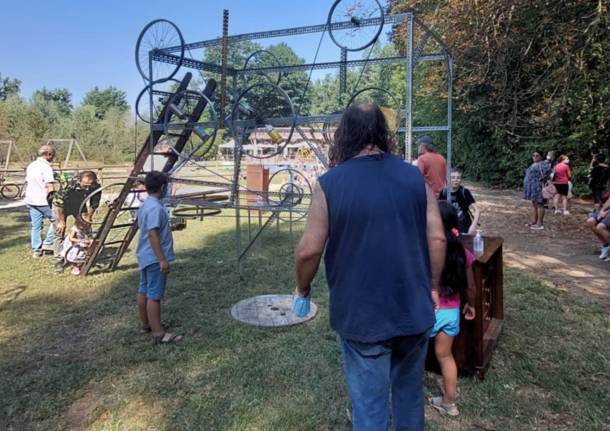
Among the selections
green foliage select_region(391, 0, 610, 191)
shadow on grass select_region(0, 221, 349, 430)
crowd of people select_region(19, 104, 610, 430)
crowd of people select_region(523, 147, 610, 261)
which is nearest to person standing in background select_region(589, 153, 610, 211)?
crowd of people select_region(523, 147, 610, 261)

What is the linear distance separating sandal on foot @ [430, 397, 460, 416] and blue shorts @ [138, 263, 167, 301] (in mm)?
2244

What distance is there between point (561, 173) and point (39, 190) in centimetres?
1043

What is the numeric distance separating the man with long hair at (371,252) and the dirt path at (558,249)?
3.86 metres

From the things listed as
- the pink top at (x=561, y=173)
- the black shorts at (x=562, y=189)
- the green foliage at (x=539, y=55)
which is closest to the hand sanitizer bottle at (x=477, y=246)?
the green foliage at (x=539, y=55)

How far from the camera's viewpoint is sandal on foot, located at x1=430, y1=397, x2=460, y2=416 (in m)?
2.69

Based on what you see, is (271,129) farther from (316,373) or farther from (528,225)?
(528,225)

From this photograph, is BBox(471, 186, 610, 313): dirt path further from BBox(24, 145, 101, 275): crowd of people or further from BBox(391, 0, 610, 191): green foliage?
BBox(24, 145, 101, 275): crowd of people

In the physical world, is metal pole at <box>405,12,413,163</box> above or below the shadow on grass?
above

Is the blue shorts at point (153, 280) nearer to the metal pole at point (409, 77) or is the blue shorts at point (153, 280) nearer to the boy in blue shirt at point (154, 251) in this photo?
the boy in blue shirt at point (154, 251)

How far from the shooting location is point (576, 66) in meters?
7.83

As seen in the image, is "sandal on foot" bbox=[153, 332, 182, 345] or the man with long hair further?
"sandal on foot" bbox=[153, 332, 182, 345]

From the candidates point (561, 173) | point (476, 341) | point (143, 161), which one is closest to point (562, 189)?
point (561, 173)

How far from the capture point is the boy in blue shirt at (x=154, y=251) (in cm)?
358

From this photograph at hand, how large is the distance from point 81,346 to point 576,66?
28.0 feet
